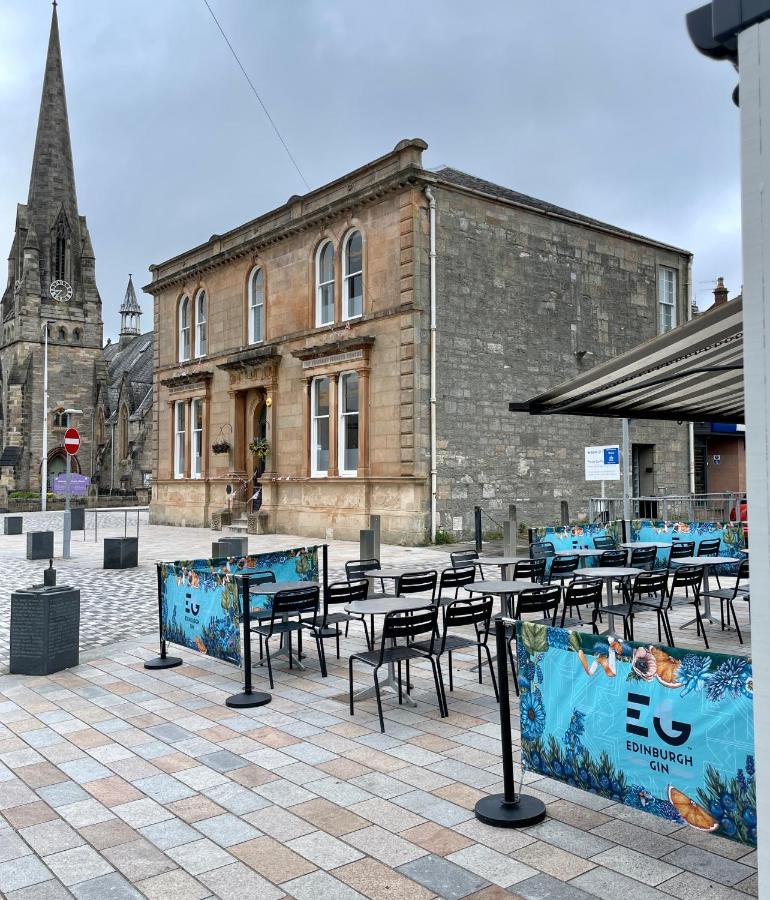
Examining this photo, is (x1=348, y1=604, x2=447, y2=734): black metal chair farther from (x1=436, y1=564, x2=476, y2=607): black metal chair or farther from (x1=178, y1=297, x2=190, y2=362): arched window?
(x1=178, y1=297, x2=190, y2=362): arched window

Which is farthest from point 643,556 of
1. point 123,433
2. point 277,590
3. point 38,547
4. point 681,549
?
point 123,433

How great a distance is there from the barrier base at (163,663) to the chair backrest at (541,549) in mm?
5278

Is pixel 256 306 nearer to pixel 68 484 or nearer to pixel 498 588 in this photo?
pixel 68 484

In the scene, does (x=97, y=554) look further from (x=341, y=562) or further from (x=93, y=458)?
(x=93, y=458)

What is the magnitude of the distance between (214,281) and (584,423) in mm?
13788

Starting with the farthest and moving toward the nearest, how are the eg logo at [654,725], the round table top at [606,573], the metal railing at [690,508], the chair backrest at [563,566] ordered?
1. the metal railing at [690,508]
2. the chair backrest at [563,566]
3. the round table top at [606,573]
4. the eg logo at [654,725]

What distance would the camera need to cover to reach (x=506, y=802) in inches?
183

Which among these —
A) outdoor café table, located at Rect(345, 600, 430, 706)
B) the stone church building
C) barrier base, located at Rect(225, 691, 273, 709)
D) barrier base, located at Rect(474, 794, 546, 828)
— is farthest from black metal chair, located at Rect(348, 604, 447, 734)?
the stone church building

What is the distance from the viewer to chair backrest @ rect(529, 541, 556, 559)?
11736mm

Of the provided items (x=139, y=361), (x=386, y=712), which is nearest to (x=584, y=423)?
(x=386, y=712)

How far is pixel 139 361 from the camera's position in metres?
77.9

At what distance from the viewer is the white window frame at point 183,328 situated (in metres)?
31.0

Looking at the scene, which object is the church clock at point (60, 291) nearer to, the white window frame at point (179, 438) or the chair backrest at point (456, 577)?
the white window frame at point (179, 438)

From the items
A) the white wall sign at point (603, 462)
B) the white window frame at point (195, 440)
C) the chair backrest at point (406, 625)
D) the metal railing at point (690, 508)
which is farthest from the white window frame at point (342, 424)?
the chair backrest at point (406, 625)
